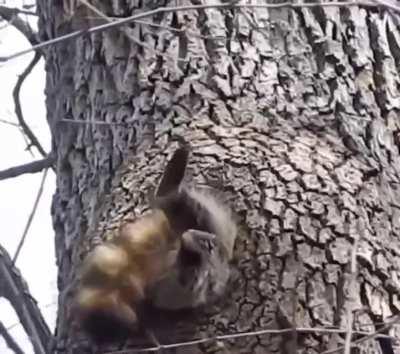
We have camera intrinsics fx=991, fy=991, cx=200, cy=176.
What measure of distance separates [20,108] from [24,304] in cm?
52

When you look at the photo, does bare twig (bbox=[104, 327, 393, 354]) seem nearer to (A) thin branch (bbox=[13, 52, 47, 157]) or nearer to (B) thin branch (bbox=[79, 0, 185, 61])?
(B) thin branch (bbox=[79, 0, 185, 61])

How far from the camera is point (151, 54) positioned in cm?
161

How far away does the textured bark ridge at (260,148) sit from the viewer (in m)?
1.30

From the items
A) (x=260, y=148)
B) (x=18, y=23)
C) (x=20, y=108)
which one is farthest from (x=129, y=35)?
(x=18, y=23)

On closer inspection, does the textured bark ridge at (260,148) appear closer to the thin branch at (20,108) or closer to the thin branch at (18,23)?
the thin branch at (20,108)

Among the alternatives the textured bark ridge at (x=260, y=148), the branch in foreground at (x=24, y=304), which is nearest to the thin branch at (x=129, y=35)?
the textured bark ridge at (x=260, y=148)

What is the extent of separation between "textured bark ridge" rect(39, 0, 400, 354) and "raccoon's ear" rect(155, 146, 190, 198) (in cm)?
7

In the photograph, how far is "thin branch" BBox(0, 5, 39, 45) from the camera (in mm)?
2139

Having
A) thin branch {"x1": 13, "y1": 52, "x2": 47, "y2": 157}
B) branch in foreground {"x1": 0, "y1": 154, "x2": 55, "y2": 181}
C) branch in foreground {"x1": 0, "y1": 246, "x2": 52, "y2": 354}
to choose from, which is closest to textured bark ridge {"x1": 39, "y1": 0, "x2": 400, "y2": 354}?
branch in foreground {"x1": 0, "y1": 246, "x2": 52, "y2": 354}

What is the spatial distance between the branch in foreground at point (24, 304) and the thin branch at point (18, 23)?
56 cm

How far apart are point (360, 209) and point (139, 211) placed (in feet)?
1.02

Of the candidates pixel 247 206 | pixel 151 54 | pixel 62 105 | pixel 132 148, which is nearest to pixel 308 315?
pixel 247 206

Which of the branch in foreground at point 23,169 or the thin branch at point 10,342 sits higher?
the branch in foreground at point 23,169

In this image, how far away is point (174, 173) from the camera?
1.33 meters
